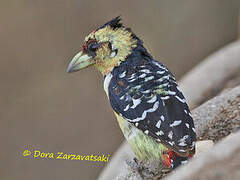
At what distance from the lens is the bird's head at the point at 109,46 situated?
8.35 ft

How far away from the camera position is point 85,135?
217 inches

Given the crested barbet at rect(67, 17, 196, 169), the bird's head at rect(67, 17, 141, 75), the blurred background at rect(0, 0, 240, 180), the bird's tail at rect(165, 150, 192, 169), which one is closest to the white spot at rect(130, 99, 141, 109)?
the crested barbet at rect(67, 17, 196, 169)

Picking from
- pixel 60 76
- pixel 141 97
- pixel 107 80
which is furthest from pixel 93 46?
pixel 60 76

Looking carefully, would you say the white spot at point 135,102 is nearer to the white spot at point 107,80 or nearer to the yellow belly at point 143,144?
the yellow belly at point 143,144

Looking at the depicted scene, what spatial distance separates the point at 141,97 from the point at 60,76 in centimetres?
325

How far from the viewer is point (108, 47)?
256 cm

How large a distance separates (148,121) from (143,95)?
0.52 ft

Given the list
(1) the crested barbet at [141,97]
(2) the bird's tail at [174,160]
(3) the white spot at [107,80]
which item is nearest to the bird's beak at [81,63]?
(1) the crested barbet at [141,97]

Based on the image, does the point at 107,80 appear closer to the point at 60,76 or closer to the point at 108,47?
A: the point at 108,47

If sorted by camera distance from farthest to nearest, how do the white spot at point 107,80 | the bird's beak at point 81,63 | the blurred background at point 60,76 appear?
the blurred background at point 60,76 < the bird's beak at point 81,63 < the white spot at point 107,80

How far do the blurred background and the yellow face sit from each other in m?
2.75

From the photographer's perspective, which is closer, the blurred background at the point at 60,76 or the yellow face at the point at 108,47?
the yellow face at the point at 108,47

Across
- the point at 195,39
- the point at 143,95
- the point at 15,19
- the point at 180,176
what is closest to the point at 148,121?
the point at 143,95

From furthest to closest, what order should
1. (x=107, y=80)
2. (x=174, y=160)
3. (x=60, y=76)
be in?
(x=60, y=76), (x=107, y=80), (x=174, y=160)
